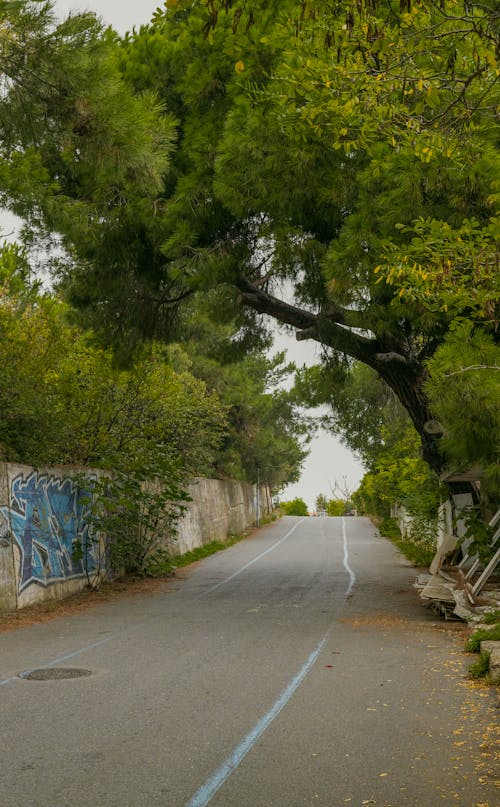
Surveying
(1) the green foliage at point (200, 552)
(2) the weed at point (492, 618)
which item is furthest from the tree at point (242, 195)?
(1) the green foliage at point (200, 552)

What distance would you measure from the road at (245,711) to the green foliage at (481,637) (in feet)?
0.54

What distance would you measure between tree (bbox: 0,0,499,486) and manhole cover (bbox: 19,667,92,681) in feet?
17.3

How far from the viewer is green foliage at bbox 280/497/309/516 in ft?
275

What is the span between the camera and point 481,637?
10211mm

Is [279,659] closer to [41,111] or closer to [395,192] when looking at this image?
[395,192]

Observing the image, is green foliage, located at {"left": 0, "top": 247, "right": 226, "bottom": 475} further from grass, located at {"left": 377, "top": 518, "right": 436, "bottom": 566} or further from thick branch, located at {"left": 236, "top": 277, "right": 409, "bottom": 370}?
grass, located at {"left": 377, "top": 518, "right": 436, "bottom": 566}

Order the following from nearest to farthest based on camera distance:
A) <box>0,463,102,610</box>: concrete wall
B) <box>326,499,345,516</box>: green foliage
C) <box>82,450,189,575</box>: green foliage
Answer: <box>0,463,102,610</box>: concrete wall
<box>82,450,189,575</box>: green foliage
<box>326,499,345,516</box>: green foliage

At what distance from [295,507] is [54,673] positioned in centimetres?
7578

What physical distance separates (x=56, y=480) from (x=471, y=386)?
9.59 metres

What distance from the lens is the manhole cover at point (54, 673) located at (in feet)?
28.6

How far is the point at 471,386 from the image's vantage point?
9359mm

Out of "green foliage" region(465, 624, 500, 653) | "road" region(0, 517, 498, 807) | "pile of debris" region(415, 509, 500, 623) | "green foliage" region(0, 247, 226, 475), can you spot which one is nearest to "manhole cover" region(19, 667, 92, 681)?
"road" region(0, 517, 498, 807)

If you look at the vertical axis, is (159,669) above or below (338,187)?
below

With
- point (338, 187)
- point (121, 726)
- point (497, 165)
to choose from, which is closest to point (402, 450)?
point (338, 187)
